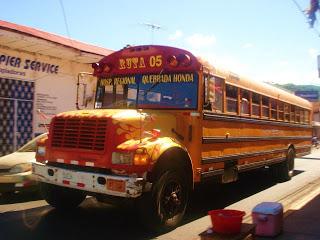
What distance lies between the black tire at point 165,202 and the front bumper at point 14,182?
3.21 metres

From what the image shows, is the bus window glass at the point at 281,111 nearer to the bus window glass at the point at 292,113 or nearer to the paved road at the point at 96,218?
the bus window glass at the point at 292,113

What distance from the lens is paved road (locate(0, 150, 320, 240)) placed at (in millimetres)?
6574

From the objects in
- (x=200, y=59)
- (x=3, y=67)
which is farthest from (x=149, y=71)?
(x=3, y=67)

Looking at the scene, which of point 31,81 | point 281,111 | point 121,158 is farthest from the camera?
point 31,81

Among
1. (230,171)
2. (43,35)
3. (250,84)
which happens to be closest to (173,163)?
(230,171)

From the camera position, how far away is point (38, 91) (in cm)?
1608

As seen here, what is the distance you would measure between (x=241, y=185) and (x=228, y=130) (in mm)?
3788

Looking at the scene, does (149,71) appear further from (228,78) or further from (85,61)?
(85,61)

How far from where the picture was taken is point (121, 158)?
6445mm

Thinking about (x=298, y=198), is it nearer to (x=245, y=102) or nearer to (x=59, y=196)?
(x=245, y=102)

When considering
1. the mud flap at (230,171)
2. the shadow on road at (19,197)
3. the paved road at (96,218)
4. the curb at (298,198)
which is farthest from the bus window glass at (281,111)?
the shadow on road at (19,197)

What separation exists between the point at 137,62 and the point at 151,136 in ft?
5.64

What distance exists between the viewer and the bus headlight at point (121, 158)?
6375 millimetres

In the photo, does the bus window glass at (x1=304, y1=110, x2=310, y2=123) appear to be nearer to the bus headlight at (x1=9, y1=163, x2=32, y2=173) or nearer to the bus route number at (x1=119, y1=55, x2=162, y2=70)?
the bus route number at (x1=119, y1=55, x2=162, y2=70)
